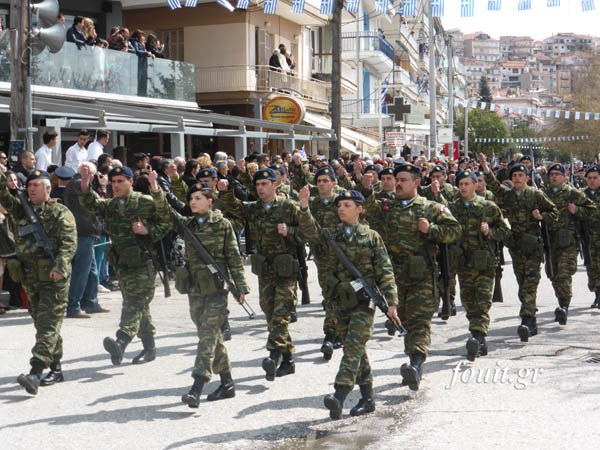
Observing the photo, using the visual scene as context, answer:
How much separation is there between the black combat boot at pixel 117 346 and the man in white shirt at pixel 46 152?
578 cm

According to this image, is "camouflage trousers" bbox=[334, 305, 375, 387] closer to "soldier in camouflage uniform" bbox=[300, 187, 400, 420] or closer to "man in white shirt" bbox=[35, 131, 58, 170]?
"soldier in camouflage uniform" bbox=[300, 187, 400, 420]

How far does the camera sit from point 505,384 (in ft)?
25.7

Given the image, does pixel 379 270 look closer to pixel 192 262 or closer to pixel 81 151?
pixel 192 262

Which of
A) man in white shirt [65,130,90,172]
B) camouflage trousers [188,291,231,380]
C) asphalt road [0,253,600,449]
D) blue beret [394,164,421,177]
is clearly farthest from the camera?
man in white shirt [65,130,90,172]

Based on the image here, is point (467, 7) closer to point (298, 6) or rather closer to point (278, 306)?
point (298, 6)

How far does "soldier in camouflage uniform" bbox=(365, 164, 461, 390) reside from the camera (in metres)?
7.84

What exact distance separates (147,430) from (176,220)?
76.2 inches

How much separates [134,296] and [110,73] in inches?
577

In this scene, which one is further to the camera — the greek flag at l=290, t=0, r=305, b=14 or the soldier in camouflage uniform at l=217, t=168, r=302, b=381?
the greek flag at l=290, t=0, r=305, b=14

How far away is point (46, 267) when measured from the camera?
7867mm

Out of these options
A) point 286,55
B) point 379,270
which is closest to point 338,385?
point 379,270

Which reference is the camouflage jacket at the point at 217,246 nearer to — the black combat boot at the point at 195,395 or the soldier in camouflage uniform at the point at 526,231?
the black combat boot at the point at 195,395

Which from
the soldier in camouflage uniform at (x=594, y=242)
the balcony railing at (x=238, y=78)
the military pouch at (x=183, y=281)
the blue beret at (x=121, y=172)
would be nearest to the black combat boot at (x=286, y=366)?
the military pouch at (x=183, y=281)

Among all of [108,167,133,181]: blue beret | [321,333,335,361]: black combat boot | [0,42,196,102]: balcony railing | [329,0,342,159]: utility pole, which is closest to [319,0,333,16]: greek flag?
[329,0,342,159]: utility pole
